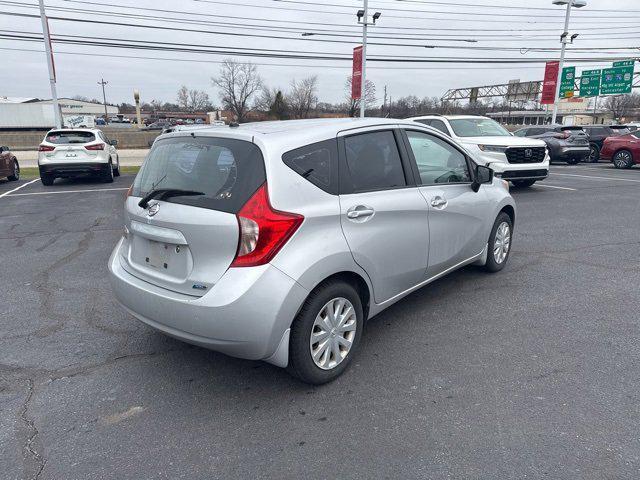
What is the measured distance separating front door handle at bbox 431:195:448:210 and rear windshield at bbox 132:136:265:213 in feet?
5.54

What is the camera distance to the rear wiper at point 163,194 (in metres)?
2.98

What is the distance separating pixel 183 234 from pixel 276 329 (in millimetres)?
828

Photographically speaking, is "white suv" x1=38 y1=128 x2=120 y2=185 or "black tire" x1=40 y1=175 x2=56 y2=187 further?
"black tire" x1=40 y1=175 x2=56 y2=187

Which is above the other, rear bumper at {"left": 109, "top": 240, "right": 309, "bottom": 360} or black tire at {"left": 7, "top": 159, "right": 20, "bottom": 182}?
rear bumper at {"left": 109, "top": 240, "right": 309, "bottom": 360}

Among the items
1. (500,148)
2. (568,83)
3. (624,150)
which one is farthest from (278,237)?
(568,83)

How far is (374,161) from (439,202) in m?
0.80

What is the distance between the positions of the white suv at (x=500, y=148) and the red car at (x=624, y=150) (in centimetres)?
916

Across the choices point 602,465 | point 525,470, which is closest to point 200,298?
point 525,470

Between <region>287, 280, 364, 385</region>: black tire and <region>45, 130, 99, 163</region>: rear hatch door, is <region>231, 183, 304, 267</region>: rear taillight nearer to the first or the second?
<region>287, 280, 364, 385</region>: black tire

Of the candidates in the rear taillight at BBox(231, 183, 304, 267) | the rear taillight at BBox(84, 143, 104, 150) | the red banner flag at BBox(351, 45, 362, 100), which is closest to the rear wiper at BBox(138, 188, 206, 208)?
the rear taillight at BBox(231, 183, 304, 267)

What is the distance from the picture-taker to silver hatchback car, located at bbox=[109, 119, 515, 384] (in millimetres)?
2715

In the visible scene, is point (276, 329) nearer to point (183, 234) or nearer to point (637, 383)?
point (183, 234)

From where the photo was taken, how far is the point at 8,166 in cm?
1397

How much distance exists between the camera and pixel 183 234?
287 centimetres
